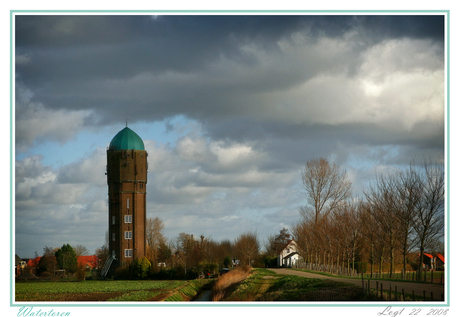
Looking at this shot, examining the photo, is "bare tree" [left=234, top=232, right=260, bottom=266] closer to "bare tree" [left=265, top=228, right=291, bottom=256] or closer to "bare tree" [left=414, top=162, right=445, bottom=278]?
"bare tree" [left=265, top=228, right=291, bottom=256]

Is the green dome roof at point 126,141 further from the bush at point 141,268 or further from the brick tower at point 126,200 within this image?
the bush at point 141,268

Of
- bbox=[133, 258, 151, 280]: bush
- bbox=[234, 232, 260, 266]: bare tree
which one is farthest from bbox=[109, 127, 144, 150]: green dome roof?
bbox=[234, 232, 260, 266]: bare tree

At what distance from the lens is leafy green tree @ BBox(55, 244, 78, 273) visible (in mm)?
75312

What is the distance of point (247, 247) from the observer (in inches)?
3949

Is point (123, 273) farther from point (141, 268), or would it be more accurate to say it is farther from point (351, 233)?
point (351, 233)

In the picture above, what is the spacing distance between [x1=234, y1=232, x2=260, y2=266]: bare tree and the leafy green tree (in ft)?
120

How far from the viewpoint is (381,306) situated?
21.2 meters

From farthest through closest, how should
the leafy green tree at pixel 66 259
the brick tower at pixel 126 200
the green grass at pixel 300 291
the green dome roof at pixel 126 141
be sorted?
the leafy green tree at pixel 66 259, the green dome roof at pixel 126 141, the brick tower at pixel 126 200, the green grass at pixel 300 291

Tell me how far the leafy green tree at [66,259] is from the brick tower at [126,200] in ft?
28.5

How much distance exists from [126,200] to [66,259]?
15658 mm

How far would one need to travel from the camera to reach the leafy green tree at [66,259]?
75.3 meters

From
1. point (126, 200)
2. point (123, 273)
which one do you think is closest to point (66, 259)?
point (123, 273)

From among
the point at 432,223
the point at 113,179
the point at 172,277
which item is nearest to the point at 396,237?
the point at 432,223

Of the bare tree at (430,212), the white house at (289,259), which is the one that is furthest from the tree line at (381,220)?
the white house at (289,259)
